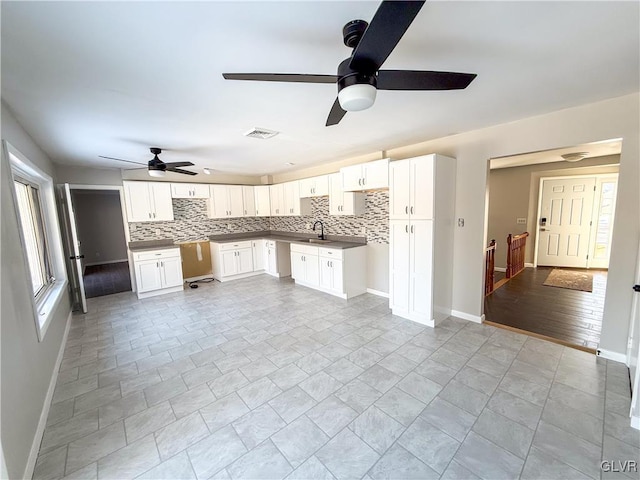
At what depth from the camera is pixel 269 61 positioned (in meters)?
1.60

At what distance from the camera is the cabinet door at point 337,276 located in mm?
4410

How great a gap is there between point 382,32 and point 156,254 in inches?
206

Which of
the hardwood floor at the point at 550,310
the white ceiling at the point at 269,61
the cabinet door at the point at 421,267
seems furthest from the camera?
the cabinet door at the point at 421,267

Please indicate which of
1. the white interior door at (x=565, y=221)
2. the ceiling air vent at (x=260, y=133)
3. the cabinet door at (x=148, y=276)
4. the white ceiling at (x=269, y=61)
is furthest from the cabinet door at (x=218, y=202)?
the white interior door at (x=565, y=221)

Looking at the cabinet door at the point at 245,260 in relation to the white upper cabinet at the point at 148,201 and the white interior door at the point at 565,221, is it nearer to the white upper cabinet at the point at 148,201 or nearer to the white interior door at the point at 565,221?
the white upper cabinet at the point at 148,201

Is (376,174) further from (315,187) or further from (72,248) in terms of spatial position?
(72,248)

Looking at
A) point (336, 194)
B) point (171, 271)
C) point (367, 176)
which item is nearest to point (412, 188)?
point (367, 176)

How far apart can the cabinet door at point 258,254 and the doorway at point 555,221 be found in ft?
15.0

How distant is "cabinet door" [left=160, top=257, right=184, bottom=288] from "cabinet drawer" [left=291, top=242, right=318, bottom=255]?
2.25 m

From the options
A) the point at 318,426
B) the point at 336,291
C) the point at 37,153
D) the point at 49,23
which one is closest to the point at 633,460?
the point at 318,426

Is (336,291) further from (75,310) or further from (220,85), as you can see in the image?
(75,310)

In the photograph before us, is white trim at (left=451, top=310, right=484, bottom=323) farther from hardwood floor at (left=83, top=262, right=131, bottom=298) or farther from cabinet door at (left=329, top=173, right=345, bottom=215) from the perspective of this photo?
hardwood floor at (left=83, top=262, right=131, bottom=298)

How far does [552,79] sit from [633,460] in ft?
8.19

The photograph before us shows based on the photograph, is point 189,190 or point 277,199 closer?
point 189,190
